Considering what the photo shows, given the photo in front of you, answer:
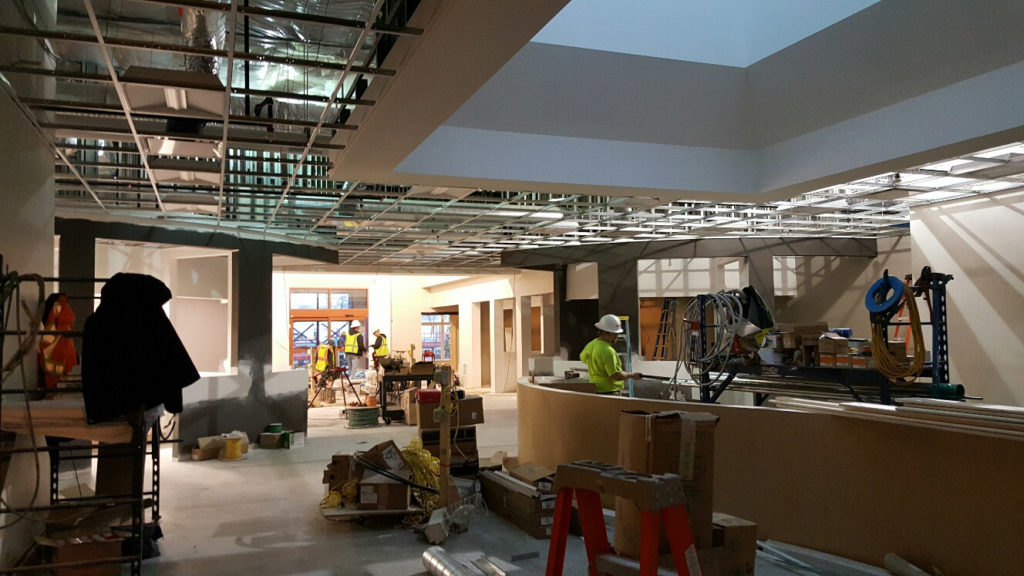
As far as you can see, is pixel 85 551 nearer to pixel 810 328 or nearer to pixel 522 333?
pixel 810 328

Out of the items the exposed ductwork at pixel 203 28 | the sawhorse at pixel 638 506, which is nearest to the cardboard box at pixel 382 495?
the sawhorse at pixel 638 506

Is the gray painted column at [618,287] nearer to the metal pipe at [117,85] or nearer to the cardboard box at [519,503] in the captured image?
the cardboard box at [519,503]

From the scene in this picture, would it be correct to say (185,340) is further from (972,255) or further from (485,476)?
(972,255)

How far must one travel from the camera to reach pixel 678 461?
12.5 ft

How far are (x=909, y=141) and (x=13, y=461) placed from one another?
7.19 meters

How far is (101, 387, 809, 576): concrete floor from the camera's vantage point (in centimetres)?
480

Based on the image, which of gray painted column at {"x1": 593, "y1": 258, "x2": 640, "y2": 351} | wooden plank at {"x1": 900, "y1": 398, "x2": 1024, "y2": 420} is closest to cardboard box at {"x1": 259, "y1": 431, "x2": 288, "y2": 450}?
gray painted column at {"x1": 593, "y1": 258, "x2": 640, "y2": 351}

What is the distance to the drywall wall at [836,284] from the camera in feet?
49.7

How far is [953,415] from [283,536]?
4919mm

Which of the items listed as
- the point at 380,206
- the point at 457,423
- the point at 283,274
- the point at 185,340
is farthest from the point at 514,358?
the point at 457,423

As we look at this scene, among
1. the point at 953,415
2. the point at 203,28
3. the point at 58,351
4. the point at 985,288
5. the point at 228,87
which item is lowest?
the point at 953,415

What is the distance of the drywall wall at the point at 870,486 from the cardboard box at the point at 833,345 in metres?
1.64

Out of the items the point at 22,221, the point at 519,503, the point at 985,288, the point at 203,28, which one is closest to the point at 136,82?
the point at 203,28

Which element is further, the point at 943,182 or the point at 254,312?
the point at 254,312
